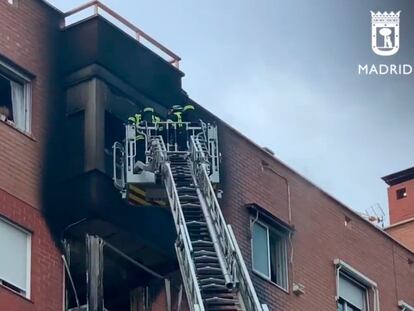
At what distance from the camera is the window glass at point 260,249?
97.6 ft

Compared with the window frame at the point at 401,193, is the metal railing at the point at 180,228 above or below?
below

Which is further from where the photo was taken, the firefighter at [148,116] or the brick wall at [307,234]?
the brick wall at [307,234]

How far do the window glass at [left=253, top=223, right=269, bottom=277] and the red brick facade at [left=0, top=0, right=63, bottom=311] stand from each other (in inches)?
229

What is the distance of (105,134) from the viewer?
26.5 m

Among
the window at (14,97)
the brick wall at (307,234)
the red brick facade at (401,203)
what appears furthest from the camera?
the red brick facade at (401,203)

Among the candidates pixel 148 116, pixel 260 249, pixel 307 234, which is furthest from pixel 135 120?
pixel 307 234

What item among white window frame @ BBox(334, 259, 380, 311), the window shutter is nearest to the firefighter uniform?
white window frame @ BBox(334, 259, 380, 311)

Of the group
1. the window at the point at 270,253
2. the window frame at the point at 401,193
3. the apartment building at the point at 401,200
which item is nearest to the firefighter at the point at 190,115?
the window at the point at 270,253

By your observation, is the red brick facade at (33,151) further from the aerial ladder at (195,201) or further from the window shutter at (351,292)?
the window shutter at (351,292)

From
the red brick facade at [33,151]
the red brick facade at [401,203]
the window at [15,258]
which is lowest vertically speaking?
the window at [15,258]

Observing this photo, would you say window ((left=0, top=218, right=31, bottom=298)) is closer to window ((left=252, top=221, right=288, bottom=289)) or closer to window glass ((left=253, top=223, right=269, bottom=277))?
window ((left=252, top=221, right=288, bottom=289))

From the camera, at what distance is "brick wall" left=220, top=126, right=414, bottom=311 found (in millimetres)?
29516

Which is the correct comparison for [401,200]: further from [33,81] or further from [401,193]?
[33,81]

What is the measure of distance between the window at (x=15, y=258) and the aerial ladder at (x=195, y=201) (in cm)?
218
